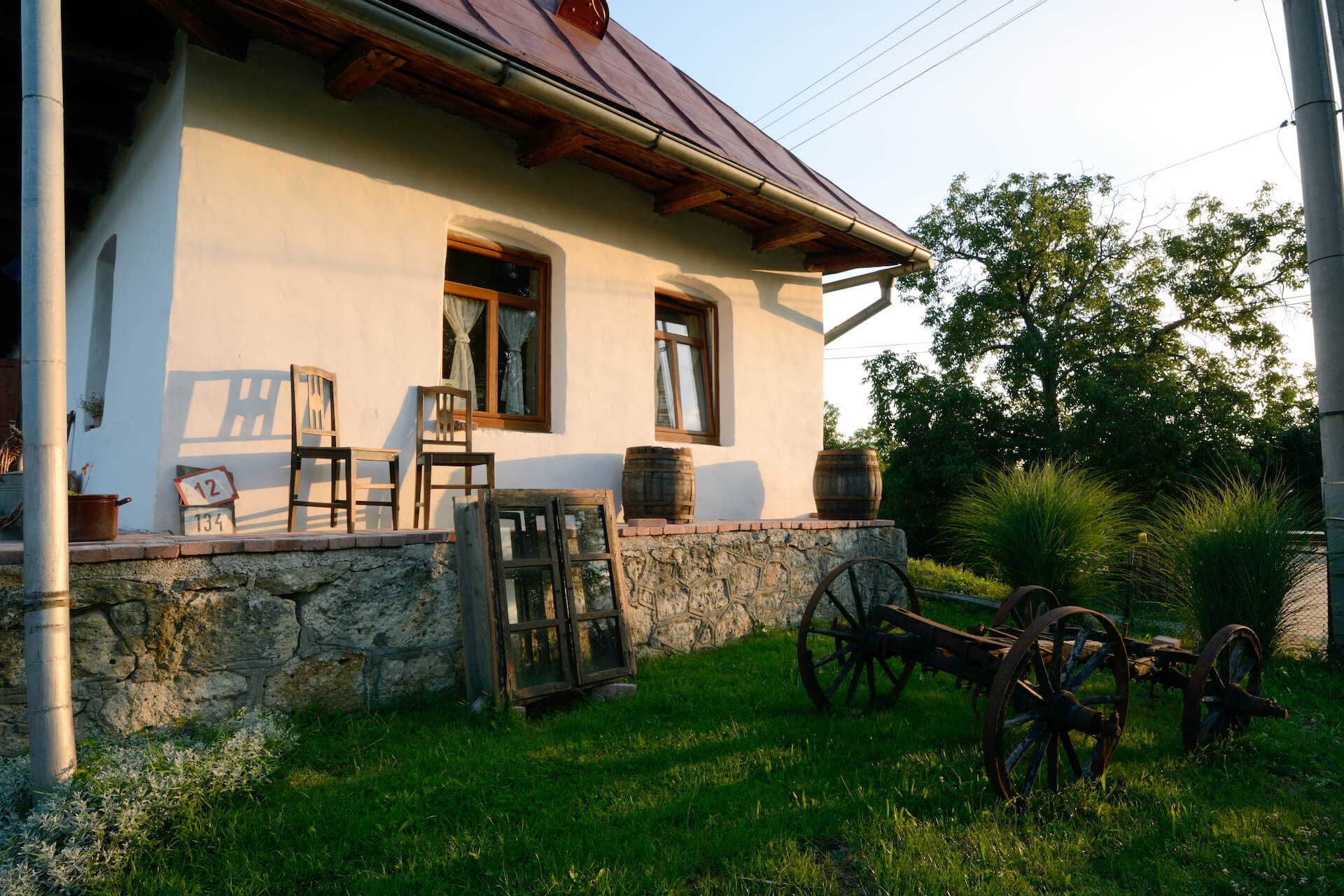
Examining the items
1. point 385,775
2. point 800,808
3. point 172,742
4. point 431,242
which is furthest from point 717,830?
Result: point 431,242

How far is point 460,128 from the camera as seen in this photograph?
506 cm

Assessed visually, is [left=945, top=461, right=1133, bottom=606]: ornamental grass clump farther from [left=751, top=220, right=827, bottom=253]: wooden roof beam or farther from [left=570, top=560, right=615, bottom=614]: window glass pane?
[left=570, top=560, right=615, bottom=614]: window glass pane

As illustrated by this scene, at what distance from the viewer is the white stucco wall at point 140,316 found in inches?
157

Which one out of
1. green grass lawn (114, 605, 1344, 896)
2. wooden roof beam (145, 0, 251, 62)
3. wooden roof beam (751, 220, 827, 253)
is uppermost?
wooden roof beam (145, 0, 251, 62)

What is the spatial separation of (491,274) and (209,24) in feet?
6.87

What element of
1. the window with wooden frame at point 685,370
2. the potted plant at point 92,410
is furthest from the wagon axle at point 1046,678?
the potted plant at point 92,410

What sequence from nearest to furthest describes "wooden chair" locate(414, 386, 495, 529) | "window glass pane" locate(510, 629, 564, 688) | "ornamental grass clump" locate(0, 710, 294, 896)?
"ornamental grass clump" locate(0, 710, 294, 896) → "window glass pane" locate(510, 629, 564, 688) → "wooden chair" locate(414, 386, 495, 529)

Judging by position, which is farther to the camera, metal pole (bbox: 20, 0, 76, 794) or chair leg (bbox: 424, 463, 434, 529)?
chair leg (bbox: 424, 463, 434, 529)

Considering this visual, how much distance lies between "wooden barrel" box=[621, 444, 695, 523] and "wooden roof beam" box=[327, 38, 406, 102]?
2751 mm

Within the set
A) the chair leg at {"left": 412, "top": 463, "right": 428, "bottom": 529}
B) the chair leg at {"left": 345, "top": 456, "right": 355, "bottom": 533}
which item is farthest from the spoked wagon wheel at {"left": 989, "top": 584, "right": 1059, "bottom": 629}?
the chair leg at {"left": 345, "top": 456, "right": 355, "bottom": 533}

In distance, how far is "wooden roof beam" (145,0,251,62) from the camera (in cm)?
363

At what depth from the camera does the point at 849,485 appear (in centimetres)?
622

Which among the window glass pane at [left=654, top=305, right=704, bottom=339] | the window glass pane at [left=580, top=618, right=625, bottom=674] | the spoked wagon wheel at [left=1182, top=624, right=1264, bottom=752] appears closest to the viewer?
the spoked wagon wheel at [left=1182, top=624, right=1264, bottom=752]

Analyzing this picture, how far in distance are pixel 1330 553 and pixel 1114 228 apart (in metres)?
12.3
